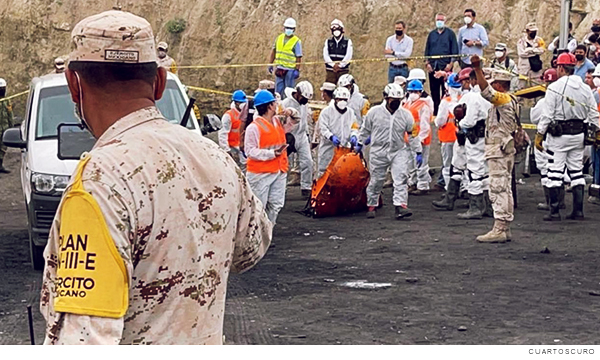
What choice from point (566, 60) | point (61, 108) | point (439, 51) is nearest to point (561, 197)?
point (566, 60)

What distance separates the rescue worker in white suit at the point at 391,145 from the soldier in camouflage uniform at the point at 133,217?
1204 cm

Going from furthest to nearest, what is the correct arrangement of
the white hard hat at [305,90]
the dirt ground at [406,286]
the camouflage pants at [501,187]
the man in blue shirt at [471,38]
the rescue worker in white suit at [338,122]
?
the man in blue shirt at [471,38], the white hard hat at [305,90], the rescue worker in white suit at [338,122], the camouflage pants at [501,187], the dirt ground at [406,286]

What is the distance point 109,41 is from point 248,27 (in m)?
26.9

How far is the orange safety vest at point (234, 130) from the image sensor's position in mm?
18000

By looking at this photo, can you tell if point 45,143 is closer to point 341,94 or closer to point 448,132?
point 341,94

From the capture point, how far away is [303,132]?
17.4 m

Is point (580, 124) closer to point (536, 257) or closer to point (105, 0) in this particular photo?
point (536, 257)

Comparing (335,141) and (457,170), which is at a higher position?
(335,141)

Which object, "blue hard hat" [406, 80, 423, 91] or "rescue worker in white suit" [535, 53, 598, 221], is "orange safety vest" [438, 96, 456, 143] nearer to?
"blue hard hat" [406, 80, 423, 91]

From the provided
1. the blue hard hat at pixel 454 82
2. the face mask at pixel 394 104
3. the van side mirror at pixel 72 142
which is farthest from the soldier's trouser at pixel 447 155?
the van side mirror at pixel 72 142

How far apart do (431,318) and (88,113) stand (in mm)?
6321

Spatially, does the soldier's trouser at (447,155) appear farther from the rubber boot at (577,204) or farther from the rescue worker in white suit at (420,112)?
the rubber boot at (577,204)

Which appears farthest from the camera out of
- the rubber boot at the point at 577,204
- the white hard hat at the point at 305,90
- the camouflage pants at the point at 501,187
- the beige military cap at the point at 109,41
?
the white hard hat at the point at 305,90

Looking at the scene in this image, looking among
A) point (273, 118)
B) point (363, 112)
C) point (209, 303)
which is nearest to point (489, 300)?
point (273, 118)
